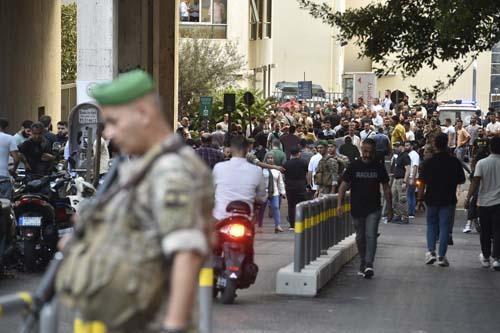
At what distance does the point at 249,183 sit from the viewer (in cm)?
1359

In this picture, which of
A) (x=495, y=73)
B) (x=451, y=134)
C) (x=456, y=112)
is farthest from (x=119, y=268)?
(x=495, y=73)

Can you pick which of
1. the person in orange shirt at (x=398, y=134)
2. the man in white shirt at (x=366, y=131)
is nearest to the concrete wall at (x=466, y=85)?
the person in orange shirt at (x=398, y=134)

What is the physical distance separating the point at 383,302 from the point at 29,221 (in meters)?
4.54

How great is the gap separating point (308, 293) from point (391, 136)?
23.4 m

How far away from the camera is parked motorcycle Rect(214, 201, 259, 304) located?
43.8 ft

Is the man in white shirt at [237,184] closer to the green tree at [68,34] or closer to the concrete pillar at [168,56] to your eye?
the concrete pillar at [168,56]

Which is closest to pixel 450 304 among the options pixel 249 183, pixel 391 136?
pixel 249 183

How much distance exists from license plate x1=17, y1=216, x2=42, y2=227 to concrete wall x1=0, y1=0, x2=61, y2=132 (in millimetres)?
18533

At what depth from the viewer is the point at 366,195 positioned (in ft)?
54.2

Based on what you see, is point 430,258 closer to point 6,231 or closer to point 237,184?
point 237,184

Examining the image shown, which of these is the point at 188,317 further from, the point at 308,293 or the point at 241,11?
the point at 241,11

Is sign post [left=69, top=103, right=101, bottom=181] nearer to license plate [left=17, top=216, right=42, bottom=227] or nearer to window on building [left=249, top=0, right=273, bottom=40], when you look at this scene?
license plate [left=17, top=216, right=42, bottom=227]

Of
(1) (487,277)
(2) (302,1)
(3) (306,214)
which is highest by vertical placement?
(2) (302,1)

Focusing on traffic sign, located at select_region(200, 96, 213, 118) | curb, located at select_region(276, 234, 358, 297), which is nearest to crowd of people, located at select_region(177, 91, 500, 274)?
curb, located at select_region(276, 234, 358, 297)
